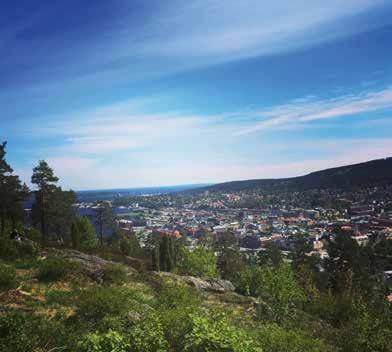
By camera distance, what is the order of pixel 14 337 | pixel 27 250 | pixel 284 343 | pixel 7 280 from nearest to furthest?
1. pixel 14 337
2. pixel 284 343
3. pixel 7 280
4. pixel 27 250

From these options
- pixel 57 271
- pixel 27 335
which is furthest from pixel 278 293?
pixel 27 335

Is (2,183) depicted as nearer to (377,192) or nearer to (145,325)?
(145,325)

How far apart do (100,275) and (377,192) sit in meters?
162

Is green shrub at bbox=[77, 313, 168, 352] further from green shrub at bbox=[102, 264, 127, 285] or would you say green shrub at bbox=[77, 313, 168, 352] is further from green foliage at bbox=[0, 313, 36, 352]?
green shrub at bbox=[102, 264, 127, 285]

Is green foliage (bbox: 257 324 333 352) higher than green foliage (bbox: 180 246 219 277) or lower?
higher

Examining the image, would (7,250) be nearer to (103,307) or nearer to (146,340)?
(103,307)

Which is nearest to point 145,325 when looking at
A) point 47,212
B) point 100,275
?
point 100,275

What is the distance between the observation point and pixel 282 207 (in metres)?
177

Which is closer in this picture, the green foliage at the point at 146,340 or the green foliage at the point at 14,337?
the green foliage at the point at 146,340

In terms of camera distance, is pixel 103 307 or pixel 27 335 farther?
pixel 103 307

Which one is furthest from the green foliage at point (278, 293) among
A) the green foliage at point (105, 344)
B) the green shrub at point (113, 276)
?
the green foliage at point (105, 344)

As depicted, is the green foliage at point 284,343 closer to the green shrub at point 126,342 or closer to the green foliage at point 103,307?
the green shrub at point 126,342

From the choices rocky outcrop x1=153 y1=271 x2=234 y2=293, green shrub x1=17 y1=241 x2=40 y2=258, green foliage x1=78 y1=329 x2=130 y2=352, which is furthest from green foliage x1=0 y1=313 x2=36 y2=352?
rocky outcrop x1=153 y1=271 x2=234 y2=293

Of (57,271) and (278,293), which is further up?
(57,271)
